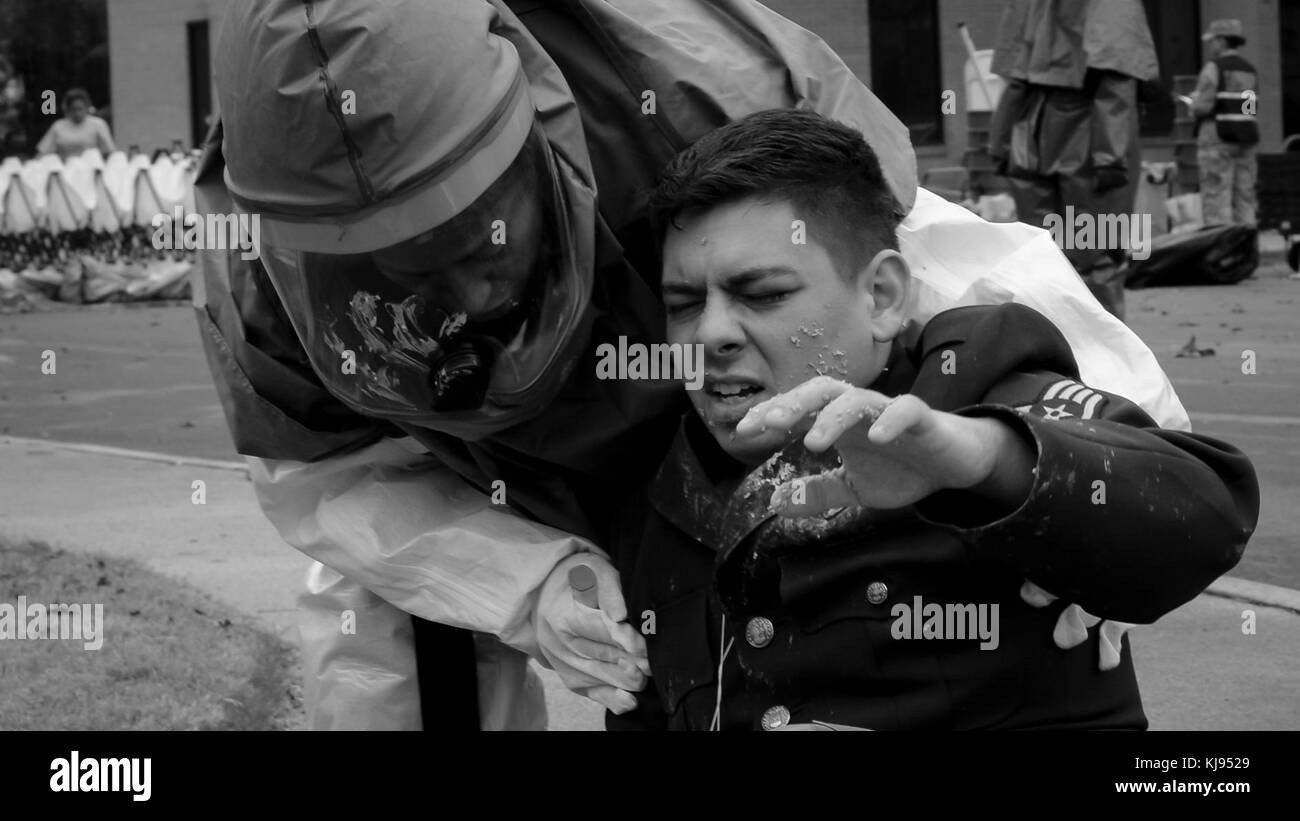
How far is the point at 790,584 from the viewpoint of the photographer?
2426 mm

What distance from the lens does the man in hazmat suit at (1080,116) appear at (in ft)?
21.6

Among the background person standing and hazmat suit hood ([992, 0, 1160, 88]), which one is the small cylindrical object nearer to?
hazmat suit hood ([992, 0, 1160, 88])

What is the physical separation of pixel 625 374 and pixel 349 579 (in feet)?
2.50

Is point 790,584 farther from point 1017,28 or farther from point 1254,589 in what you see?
point 1017,28

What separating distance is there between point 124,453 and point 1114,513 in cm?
619

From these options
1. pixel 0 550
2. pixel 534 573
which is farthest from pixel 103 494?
pixel 534 573

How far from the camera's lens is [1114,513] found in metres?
1.98

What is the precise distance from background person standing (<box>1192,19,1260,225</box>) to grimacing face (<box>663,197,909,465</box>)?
11655 mm

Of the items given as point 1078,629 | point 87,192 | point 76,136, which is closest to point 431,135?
point 1078,629

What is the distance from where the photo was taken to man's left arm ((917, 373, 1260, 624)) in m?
1.96

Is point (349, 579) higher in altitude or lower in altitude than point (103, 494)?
higher

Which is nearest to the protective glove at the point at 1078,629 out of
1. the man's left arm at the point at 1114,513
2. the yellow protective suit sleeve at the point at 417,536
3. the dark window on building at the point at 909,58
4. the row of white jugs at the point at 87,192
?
the man's left arm at the point at 1114,513

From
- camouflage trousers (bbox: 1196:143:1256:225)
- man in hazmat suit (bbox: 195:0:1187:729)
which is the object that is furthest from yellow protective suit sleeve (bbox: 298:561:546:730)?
camouflage trousers (bbox: 1196:143:1256:225)

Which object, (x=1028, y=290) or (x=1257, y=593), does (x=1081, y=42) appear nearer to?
(x=1257, y=593)
